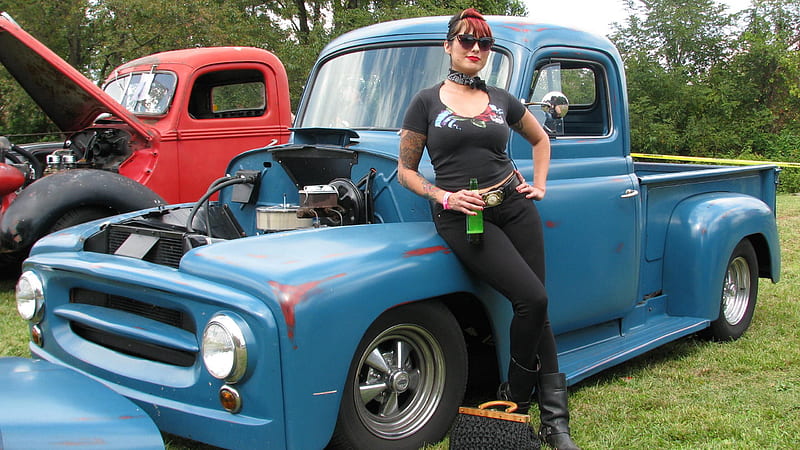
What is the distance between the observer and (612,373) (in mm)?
4355

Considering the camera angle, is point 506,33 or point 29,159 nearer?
point 506,33

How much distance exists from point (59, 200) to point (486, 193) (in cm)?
425

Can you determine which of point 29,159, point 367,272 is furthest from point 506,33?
point 29,159

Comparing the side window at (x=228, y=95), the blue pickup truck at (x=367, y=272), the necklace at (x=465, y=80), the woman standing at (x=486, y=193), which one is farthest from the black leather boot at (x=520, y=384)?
the side window at (x=228, y=95)

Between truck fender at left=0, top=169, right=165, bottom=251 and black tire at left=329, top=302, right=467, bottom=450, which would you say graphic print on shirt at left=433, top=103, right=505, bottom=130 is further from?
truck fender at left=0, top=169, right=165, bottom=251

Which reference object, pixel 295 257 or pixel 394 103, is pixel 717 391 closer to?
pixel 394 103

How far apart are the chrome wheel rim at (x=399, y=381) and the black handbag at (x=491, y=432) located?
0.18 meters

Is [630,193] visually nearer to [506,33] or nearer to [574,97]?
[574,97]

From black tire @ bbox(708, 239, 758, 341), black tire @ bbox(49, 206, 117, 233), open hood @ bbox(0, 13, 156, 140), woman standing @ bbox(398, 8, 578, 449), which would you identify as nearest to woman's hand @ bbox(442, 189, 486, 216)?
woman standing @ bbox(398, 8, 578, 449)

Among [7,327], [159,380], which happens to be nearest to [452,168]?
[159,380]

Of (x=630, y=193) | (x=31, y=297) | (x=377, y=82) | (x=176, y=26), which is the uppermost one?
(x=176, y=26)

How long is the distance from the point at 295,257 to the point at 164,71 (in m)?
5.79

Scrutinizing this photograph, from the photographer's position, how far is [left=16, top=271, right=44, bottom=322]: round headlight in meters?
3.37

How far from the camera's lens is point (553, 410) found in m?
3.20
